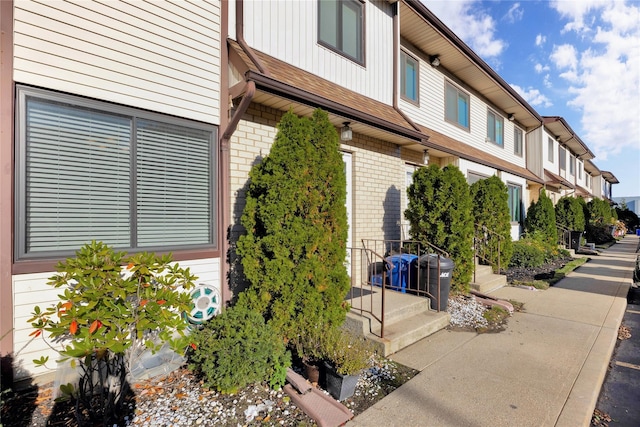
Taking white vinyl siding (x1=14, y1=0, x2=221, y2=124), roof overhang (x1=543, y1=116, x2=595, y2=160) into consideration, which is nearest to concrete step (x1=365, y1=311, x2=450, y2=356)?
white vinyl siding (x1=14, y1=0, x2=221, y2=124)

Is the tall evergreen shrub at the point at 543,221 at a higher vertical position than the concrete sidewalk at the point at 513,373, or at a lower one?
higher

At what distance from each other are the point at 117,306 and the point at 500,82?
11.9m

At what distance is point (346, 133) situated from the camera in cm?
541

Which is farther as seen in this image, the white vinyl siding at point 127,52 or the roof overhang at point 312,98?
the roof overhang at point 312,98

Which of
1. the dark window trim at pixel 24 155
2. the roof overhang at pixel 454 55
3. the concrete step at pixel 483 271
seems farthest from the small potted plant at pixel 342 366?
the roof overhang at pixel 454 55

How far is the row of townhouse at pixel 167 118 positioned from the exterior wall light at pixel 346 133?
46mm

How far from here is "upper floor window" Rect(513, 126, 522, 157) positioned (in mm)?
14055

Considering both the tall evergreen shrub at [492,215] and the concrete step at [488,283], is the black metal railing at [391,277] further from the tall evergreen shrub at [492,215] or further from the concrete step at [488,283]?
the tall evergreen shrub at [492,215]

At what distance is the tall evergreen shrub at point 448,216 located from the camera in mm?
6035

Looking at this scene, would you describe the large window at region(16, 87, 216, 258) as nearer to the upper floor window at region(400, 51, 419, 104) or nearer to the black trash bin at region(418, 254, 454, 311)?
the black trash bin at region(418, 254, 454, 311)

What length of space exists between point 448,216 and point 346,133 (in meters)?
2.45

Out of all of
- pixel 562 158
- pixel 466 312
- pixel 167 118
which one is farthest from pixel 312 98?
pixel 562 158

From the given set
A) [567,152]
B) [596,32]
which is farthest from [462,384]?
[567,152]

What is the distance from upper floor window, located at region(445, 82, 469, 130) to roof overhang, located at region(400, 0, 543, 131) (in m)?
0.45
